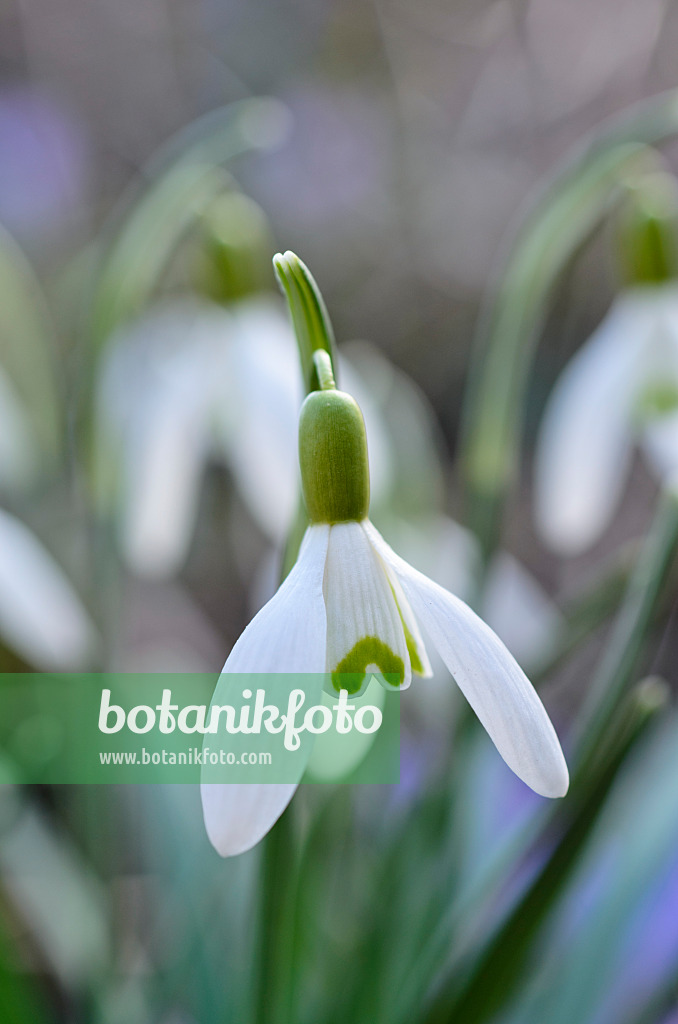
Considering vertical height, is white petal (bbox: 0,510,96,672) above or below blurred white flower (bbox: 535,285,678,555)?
below

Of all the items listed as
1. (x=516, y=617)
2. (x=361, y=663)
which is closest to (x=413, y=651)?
(x=361, y=663)

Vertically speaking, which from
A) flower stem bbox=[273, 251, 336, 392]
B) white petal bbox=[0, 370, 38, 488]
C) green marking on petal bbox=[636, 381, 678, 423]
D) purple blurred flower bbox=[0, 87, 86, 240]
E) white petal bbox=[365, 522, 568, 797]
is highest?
purple blurred flower bbox=[0, 87, 86, 240]

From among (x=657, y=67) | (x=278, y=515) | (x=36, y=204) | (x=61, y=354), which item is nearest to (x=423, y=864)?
(x=278, y=515)

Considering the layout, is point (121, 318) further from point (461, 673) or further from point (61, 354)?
point (61, 354)

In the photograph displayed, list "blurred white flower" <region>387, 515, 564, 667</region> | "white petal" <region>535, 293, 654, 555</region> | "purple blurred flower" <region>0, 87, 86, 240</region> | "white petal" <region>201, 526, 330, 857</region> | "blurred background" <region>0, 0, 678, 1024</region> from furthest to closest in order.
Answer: "purple blurred flower" <region>0, 87, 86, 240</region> → "blurred white flower" <region>387, 515, 564, 667</region> → "white petal" <region>535, 293, 654, 555</region> → "blurred background" <region>0, 0, 678, 1024</region> → "white petal" <region>201, 526, 330, 857</region>

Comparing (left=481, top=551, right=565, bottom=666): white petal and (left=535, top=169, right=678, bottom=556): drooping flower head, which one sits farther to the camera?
(left=481, top=551, right=565, bottom=666): white petal

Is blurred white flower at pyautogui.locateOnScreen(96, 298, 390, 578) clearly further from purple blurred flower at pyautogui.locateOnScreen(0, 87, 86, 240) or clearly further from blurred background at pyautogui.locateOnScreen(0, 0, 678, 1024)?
purple blurred flower at pyautogui.locateOnScreen(0, 87, 86, 240)

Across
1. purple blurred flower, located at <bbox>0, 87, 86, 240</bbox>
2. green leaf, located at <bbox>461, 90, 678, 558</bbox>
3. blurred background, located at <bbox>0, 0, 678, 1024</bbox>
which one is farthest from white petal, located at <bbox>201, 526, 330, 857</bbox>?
purple blurred flower, located at <bbox>0, 87, 86, 240</bbox>

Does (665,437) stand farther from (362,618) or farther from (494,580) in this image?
(362,618)
